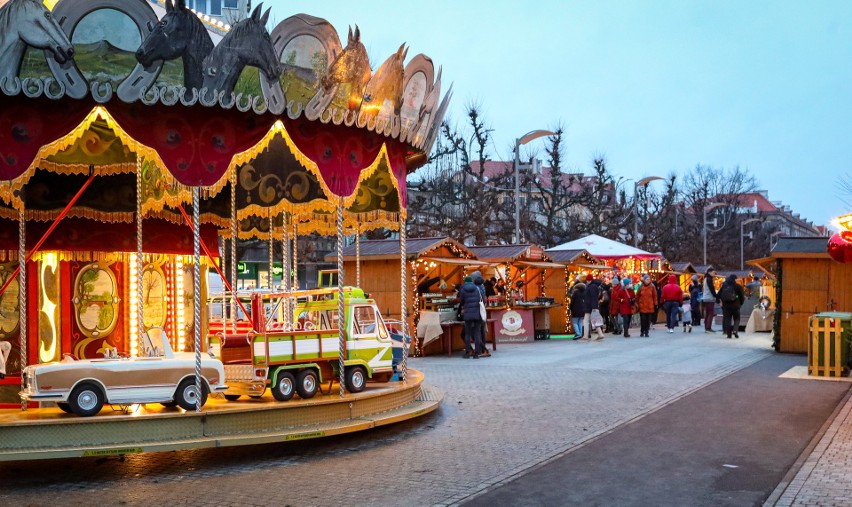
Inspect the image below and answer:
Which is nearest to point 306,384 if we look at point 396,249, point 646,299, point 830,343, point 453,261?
point 830,343

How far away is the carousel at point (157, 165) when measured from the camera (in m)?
8.85

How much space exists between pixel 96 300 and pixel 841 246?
1252cm

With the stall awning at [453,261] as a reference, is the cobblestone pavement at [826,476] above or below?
below

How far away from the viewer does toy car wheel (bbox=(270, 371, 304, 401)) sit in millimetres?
10430

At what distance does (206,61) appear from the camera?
930 cm

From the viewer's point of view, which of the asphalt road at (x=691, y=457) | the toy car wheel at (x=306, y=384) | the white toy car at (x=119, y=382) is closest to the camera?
the asphalt road at (x=691, y=457)

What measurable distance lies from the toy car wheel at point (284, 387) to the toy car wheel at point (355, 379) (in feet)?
2.94

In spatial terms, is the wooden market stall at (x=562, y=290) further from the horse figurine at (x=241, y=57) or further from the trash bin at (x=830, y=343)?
the horse figurine at (x=241, y=57)

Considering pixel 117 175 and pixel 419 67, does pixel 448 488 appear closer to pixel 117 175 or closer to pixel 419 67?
pixel 419 67

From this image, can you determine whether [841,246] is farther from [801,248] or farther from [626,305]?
[626,305]

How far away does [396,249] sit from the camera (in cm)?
2180

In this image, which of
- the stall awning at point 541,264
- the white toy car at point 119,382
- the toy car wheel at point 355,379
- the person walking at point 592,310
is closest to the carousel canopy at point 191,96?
the white toy car at point 119,382

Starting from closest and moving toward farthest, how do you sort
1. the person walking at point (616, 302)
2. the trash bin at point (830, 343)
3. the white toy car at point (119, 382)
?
the white toy car at point (119, 382) → the trash bin at point (830, 343) → the person walking at point (616, 302)

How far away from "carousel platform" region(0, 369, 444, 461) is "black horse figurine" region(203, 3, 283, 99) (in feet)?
11.7
